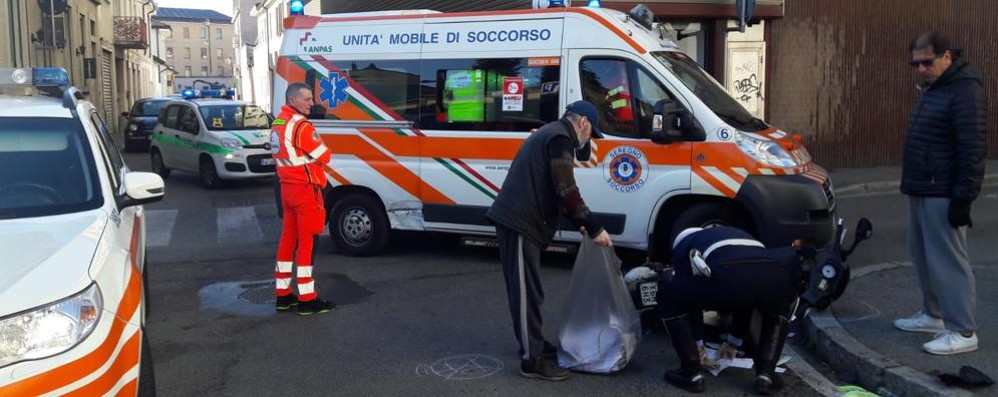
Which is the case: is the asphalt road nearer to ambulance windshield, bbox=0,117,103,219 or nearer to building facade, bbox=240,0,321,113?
ambulance windshield, bbox=0,117,103,219

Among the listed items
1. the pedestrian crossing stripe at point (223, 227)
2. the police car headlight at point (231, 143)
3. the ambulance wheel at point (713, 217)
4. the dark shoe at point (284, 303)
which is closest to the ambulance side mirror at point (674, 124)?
the ambulance wheel at point (713, 217)

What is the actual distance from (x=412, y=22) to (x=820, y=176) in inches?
158

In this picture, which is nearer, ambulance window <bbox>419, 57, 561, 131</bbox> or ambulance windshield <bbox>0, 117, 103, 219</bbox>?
ambulance windshield <bbox>0, 117, 103, 219</bbox>

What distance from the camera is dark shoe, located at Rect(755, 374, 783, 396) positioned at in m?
4.82

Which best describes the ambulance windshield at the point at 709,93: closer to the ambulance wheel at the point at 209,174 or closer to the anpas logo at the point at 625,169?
the anpas logo at the point at 625,169

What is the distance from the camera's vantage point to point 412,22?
851cm

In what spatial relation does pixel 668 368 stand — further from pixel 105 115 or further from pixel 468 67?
pixel 105 115

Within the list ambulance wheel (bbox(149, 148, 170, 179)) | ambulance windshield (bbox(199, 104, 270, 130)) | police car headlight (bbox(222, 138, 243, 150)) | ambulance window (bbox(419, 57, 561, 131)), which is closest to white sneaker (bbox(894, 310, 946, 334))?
ambulance window (bbox(419, 57, 561, 131))

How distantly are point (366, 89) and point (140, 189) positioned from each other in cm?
404

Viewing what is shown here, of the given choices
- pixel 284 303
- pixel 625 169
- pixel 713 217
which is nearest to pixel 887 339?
pixel 713 217

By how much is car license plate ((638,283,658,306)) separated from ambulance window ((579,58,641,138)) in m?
2.62

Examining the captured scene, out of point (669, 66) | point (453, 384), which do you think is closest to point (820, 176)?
point (669, 66)

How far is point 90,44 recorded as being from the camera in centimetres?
3216

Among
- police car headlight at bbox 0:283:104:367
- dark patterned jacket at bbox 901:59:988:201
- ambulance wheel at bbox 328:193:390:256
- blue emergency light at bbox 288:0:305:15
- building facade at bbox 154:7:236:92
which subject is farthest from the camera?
building facade at bbox 154:7:236:92
